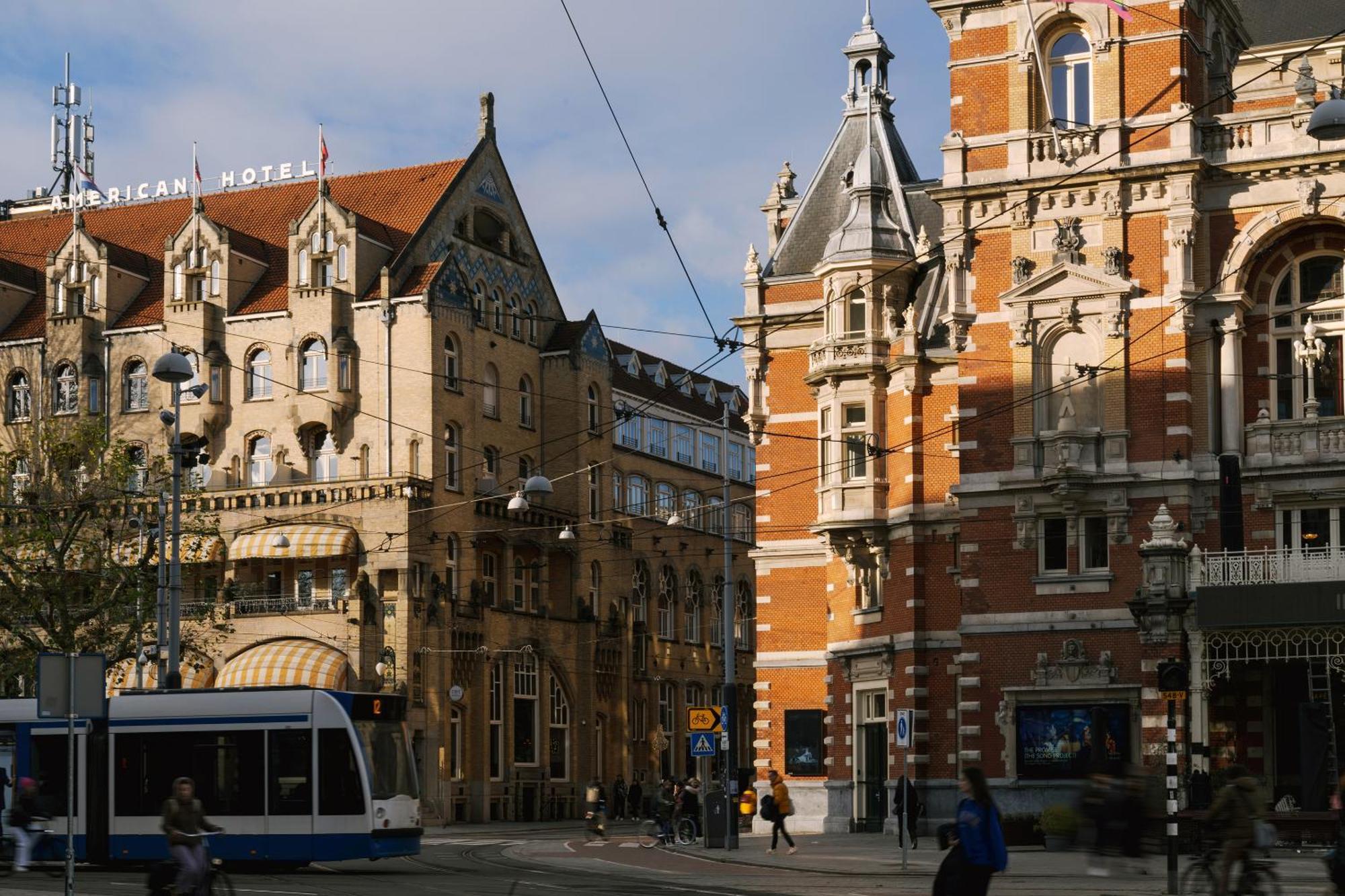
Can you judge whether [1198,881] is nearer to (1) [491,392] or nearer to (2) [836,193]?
(2) [836,193]

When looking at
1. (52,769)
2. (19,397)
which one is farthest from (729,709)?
(19,397)

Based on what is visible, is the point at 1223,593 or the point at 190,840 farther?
the point at 1223,593

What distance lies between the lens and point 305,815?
32219 mm

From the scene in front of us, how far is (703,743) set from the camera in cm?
4300

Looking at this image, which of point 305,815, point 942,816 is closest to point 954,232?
point 942,816

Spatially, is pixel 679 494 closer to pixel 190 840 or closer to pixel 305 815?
pixel 305 815

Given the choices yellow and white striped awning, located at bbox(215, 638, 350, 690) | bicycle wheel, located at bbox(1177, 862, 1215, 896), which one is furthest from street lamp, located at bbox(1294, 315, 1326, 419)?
yellow and white striped awning, located at bbox(215, 638, 350, 690)

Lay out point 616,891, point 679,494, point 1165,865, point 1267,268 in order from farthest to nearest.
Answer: point 679,494, point 1267,268, point 1165,865, point 616,891

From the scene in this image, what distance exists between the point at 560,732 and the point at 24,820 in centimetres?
4712

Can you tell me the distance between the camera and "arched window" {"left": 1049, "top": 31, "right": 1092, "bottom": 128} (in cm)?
4388

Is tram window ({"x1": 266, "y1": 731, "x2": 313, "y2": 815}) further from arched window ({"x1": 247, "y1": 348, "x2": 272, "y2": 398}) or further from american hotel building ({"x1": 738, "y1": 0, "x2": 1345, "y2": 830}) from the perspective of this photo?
arched window ({"x1": 247, "y1": 348, "x2": 272, "y2": 398})

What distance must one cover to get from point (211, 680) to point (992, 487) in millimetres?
35257

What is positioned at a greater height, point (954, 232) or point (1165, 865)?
point (954, 232)

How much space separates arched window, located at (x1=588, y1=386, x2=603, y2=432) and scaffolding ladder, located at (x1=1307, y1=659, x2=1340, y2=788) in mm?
41714
